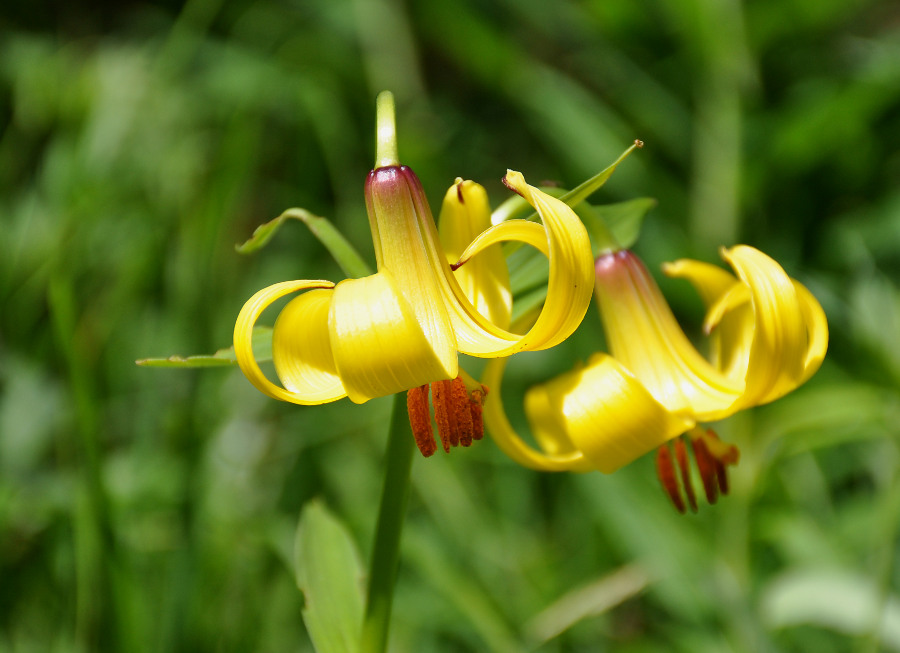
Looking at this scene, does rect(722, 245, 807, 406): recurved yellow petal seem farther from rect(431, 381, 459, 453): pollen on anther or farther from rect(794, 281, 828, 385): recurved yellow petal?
rect(431, 381, 459, 453): pollen on anther

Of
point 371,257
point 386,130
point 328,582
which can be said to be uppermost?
point 371,257

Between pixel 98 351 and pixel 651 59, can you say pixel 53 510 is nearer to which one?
pixel 98 351

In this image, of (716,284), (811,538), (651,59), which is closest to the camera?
(716,284)

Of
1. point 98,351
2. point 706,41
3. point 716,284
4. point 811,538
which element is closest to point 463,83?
point 706,41

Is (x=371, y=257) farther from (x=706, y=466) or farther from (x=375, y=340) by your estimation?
(x=375, y=340)

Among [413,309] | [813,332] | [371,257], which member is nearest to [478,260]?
[413,309]

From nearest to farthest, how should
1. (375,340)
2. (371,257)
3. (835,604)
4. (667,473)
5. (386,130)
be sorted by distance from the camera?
(375,340) < (386,130) < (667,473) < (835,604) < (371,257)
